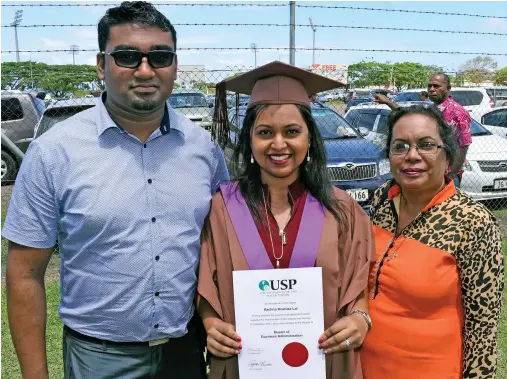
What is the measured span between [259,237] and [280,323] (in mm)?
314

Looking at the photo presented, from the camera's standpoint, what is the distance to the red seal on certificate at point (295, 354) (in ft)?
6.18

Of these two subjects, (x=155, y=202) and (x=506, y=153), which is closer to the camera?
(x=155, y=202)

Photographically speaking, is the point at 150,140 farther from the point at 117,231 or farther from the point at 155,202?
the point at 117,231

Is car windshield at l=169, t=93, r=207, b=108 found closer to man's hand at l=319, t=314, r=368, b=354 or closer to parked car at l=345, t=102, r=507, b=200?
parked car at l=345, t=102, r=507, b=200

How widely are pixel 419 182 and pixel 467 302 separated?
0.50 metres

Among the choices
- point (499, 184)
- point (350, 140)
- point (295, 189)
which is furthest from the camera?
point (499, 184)

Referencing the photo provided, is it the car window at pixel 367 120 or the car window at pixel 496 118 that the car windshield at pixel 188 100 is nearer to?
the car window at pixel 367 120

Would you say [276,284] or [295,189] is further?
A: [295,189]

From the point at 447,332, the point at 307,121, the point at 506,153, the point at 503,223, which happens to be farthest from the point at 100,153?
the point at 506,153

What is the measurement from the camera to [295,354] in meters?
1.89

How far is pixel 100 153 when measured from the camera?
1.93m

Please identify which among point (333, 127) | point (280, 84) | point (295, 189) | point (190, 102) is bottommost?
point (190, 102)

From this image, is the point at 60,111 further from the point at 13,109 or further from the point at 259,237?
the point at 259,237

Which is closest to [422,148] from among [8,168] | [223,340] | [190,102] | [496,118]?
[223,340]
